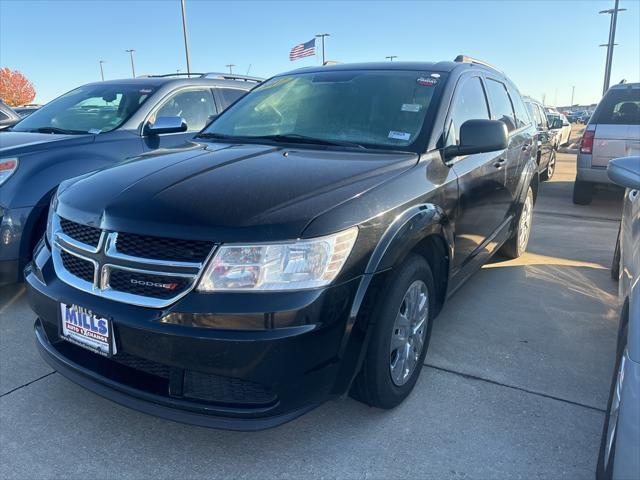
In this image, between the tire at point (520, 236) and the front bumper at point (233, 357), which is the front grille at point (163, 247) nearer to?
the front bumper at point (233, 357)

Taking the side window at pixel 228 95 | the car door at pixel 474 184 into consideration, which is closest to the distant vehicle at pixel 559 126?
the side window at pixel 228 95

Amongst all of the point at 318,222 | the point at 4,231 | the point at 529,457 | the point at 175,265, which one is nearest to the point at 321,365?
the point at 318,222

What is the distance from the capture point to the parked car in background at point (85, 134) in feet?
12.4

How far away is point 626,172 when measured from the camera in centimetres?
225

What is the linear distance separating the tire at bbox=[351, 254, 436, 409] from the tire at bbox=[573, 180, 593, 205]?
6347 millimetres

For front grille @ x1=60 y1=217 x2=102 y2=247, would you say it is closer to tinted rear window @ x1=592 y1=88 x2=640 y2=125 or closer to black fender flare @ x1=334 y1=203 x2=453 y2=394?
black fender flare @ x1=334 y1=203 x2=453 y2=394

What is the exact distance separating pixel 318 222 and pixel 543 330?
2295mm

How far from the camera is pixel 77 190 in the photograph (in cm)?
253

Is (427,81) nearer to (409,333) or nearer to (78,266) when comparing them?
(409,333)

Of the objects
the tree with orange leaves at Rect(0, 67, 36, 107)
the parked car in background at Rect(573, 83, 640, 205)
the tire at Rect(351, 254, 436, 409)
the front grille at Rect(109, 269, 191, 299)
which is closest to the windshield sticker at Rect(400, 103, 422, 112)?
the tire at Rect(351, 254, 436, 409)

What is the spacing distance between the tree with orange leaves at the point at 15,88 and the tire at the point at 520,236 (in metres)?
59.6

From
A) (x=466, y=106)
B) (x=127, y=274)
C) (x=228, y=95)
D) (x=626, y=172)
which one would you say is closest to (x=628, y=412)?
(x=626, y=172)

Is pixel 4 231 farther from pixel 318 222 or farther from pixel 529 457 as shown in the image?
pixel 529 457

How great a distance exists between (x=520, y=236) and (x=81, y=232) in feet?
13.5
